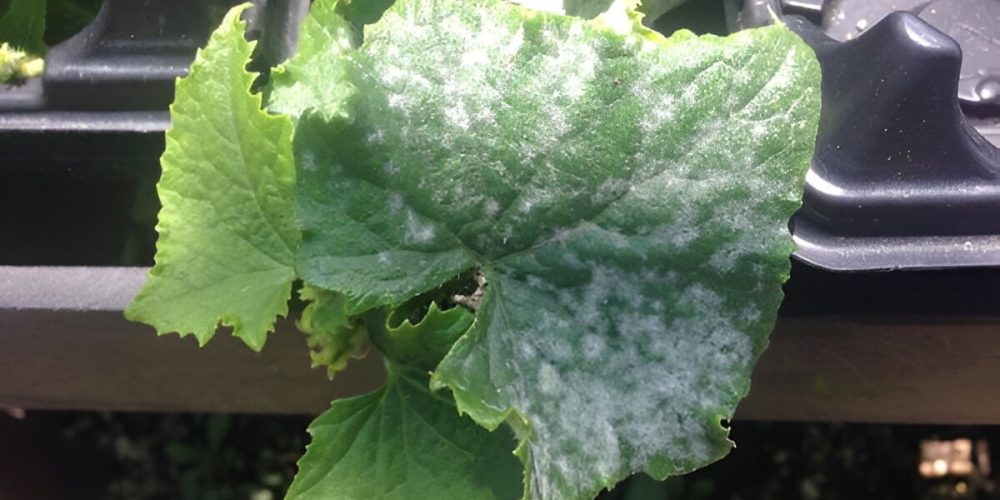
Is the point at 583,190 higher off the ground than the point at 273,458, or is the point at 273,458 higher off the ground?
the point at 583,190

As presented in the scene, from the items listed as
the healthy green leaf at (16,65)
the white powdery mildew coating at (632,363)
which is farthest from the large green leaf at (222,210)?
the healthy green leaf at (16,65)

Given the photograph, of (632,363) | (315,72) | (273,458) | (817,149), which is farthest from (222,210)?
(273,458)

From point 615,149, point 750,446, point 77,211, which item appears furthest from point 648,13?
point 750,446

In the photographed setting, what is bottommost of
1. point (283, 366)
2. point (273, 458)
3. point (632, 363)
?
point (273, 458)

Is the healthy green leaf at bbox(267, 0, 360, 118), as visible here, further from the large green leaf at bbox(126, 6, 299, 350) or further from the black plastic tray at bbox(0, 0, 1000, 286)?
the black plastic tray at bbox(0, 0, 1000, 286)

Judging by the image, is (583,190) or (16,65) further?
(16,65)

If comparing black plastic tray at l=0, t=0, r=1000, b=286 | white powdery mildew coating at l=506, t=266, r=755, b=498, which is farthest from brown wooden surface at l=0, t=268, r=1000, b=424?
white powdery mildew coating at l=506, t=266, r=755, b=498

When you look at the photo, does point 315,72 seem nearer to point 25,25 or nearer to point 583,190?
point 583,190

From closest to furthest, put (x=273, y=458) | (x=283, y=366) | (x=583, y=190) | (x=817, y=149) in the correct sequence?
(x=583, y=190), (x=817, y=149), (x=283, y=366), (x=273, y=458)
